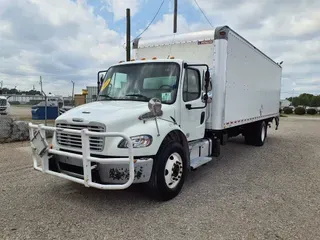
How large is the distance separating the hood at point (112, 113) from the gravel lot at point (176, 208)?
→ 1.33 m

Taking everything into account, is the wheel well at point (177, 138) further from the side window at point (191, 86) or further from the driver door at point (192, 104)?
the side window at point (191, 86)

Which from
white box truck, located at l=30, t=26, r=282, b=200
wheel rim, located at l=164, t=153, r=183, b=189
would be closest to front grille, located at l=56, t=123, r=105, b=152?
white box truck, located at l=30, t=26, r=282, b=200

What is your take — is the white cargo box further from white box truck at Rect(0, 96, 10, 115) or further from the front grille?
white box truck at Rect(0, 96, 10, 115)

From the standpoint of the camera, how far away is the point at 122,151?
3826mm

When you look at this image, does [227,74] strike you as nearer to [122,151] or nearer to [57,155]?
[122,151]

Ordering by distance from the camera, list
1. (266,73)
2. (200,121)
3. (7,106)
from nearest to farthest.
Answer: (200,121) < (266,73) < (7,106)

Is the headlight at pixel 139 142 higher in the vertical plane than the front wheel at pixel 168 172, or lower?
higher

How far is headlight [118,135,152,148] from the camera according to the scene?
383 centimetres

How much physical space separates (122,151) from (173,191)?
124 centimetres

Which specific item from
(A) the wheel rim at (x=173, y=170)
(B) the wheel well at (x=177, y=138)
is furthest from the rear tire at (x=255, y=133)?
(A) the wheel rim at (x=173, y=170)

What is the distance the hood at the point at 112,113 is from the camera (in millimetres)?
3970

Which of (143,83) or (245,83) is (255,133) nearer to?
(245,83)

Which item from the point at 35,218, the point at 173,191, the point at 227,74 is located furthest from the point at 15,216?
the point at 227,74

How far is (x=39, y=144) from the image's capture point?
14.1ft
